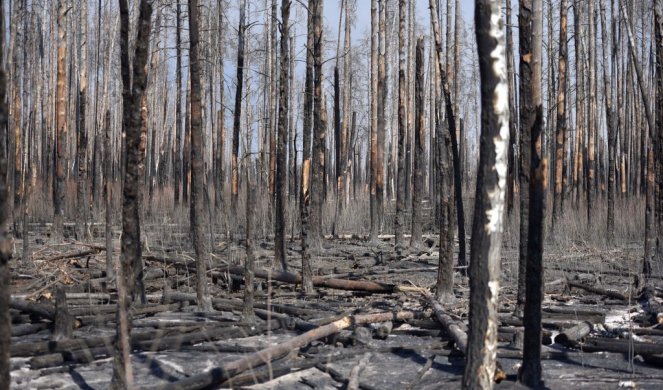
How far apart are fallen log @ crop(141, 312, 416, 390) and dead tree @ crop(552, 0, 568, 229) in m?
10.3

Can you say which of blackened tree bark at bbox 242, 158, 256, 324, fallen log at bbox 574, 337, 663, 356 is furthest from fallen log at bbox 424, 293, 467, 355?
blackened tree bark at bbox 242, 158, 256, 324

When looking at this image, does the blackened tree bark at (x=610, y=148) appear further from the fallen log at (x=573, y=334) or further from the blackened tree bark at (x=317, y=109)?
the fallen log at (x=573, y=334)

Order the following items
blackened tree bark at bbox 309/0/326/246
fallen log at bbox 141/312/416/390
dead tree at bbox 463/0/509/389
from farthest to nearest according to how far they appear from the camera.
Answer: blackened tree bark at bbox 309/0/326/246
fallen log at bbox 141/312/416/390
dead tree at bbox 463/0/509/389


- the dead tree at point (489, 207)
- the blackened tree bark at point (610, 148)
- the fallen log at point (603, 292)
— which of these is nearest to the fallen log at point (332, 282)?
the fallen log at point (603, 292)

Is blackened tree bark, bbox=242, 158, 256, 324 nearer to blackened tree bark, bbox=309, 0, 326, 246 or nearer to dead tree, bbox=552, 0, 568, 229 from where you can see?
blackened tree bark, bbox=309, 0, 326, 246

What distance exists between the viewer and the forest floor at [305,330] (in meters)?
4.82

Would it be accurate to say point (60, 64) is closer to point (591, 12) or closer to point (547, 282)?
point (547, 282)

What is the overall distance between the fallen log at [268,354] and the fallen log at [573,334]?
1.44 meters

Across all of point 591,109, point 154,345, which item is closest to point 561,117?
point 591,109

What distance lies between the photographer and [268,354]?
4.71m

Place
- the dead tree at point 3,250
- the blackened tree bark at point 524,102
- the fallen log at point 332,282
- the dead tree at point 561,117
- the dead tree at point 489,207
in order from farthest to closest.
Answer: the dead tree at point 561,117, the fallen log at point 332,282, the blackened tree bark at point 524,102, the dead tree at point 489,207, the dead tree at point 3,250

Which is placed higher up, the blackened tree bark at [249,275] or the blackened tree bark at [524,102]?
the blackened tree bark at [524,102]

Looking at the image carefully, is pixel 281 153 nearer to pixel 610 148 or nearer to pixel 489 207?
pixel 489 207

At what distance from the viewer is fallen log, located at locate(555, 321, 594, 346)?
5730 millimetres
